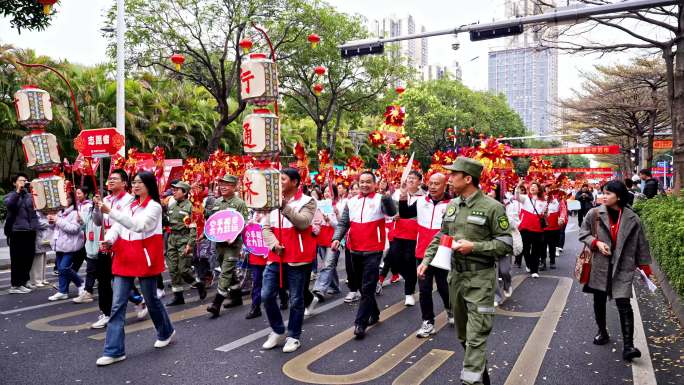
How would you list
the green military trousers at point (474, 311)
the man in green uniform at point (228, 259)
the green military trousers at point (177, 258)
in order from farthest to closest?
the green military trousers at point (177, 258) < the man in green uniform at point (228, 259) < the green military trousers at point (474, 311)

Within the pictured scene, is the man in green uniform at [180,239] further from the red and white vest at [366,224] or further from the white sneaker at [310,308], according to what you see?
the red and white vest at [366,224]

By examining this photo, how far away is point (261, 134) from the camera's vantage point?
5227mm

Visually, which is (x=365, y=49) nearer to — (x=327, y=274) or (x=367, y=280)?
(x=327, y=274)

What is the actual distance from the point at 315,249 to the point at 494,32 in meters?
6.08

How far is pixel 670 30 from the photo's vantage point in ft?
41.4

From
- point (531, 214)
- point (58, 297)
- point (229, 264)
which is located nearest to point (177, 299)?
point (229, 264)

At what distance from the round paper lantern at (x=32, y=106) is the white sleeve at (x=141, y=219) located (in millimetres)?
2343

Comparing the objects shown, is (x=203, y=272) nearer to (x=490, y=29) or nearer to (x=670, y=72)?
(x=490, y=29)

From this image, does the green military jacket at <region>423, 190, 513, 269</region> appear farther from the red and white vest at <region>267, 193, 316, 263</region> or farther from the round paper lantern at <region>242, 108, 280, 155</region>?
the round paper lantern at <region>242, 108, 280, 155</region>

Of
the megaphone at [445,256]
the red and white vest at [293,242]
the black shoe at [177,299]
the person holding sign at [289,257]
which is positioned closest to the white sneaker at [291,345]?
the person holding sign at [289,257]

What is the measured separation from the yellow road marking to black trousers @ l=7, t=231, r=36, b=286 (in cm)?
673

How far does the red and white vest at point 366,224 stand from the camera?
20.0 ft

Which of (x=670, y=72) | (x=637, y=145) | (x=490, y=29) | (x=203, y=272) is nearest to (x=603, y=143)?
(x=637, y=145)

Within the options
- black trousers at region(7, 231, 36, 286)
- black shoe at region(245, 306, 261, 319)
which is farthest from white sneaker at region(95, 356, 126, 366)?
black trousers at region(7, 231, 36, 286)
